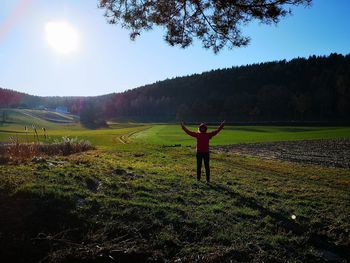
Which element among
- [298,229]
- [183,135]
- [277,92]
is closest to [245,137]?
[183,135]

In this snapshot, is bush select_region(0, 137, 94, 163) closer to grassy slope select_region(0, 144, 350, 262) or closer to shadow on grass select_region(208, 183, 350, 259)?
grassy slope select_region(0, 144, 350, 262)

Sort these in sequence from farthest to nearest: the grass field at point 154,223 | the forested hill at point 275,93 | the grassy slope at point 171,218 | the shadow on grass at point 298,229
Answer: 1. the forested hill at point 275,93
2. the shadow on grass at point 298,229
3. the grassy slope at point 171,218
4. the grass field at point 154,223

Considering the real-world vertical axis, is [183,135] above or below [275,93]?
below

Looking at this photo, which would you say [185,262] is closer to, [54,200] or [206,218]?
[206,218]

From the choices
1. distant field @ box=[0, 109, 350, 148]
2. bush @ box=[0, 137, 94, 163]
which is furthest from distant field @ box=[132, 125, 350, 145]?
bush @ box=[0, 137, 94, 163]

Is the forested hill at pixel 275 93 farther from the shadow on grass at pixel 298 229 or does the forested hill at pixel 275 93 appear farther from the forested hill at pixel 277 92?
the shadow on grass at pixel 298 229

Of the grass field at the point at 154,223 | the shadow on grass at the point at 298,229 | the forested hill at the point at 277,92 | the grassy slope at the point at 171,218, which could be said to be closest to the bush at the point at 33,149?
the grassy slope at the point at 171,218

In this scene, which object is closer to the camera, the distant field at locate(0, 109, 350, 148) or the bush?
the bush

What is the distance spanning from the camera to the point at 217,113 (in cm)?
15538

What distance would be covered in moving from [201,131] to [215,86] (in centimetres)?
16193

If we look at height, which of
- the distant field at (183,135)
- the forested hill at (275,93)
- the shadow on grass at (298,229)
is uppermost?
the forested hill at (275,93)

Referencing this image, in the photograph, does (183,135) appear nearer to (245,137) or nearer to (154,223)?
(245,137)

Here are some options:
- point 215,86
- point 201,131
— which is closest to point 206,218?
point 201,131

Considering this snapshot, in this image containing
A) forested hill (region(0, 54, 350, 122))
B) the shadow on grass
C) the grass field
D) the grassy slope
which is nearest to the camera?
the grass field
